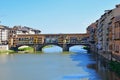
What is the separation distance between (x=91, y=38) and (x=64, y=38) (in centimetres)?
873

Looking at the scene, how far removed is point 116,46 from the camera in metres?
43.6

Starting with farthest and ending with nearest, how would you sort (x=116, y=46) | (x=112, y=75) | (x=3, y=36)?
1. (x=3, y=36)
2. (x=116, y=46)
3. (x=112, y=75)

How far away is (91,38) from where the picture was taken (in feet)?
317

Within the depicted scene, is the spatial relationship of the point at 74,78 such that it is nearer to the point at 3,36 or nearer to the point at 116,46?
the point at 116,46

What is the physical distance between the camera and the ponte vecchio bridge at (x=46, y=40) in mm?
99750

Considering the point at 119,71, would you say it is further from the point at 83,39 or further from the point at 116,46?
the point at 83,39

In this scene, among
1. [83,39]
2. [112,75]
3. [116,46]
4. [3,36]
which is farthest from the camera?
[3,36]

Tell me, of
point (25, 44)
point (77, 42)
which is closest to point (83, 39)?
point (77, 42)

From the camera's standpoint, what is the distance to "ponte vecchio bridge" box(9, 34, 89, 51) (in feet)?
327

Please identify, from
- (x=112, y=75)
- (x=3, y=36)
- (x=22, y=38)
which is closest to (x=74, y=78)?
(x=112, y=75)

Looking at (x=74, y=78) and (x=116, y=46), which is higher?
(x=116, y=46)

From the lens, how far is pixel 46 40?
10219 centimetres

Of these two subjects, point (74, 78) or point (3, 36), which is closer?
point (74, 78)

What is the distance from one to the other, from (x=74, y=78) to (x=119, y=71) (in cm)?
511
